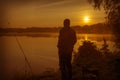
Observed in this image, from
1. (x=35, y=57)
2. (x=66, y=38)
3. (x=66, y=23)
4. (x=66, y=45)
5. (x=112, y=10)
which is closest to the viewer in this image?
(x=66, y=23)

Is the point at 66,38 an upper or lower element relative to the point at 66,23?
lower

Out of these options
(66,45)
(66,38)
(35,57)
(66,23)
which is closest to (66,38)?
(66,38)

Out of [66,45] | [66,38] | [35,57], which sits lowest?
[35,57]

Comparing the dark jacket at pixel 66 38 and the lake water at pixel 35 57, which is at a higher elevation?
the dark jacket at pixel 66 38

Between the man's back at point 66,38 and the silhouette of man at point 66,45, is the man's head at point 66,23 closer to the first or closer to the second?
the silhouette of man at point 66,45

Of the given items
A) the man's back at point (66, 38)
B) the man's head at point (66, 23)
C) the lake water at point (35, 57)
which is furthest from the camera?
the lake water at point (35, 57)

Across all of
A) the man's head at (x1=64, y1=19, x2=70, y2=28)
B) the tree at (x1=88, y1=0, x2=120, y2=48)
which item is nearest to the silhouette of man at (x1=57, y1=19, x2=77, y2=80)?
the man's head at (x1=64, y1=19, x2=70, y2=28)

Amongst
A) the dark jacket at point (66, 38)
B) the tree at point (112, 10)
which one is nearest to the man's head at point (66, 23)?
the dark jacket at point (66, 38)

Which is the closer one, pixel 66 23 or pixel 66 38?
pixel 66 23

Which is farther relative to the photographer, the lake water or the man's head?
the lake water

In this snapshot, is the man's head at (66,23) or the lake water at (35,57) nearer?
the man's head at (66,23)

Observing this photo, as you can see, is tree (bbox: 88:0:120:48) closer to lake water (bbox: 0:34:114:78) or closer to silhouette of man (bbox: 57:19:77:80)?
lake water (bbox: 0:34:114:78)

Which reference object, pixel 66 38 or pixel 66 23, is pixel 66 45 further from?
pixel 66 23

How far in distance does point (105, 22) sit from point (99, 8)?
1329mm
